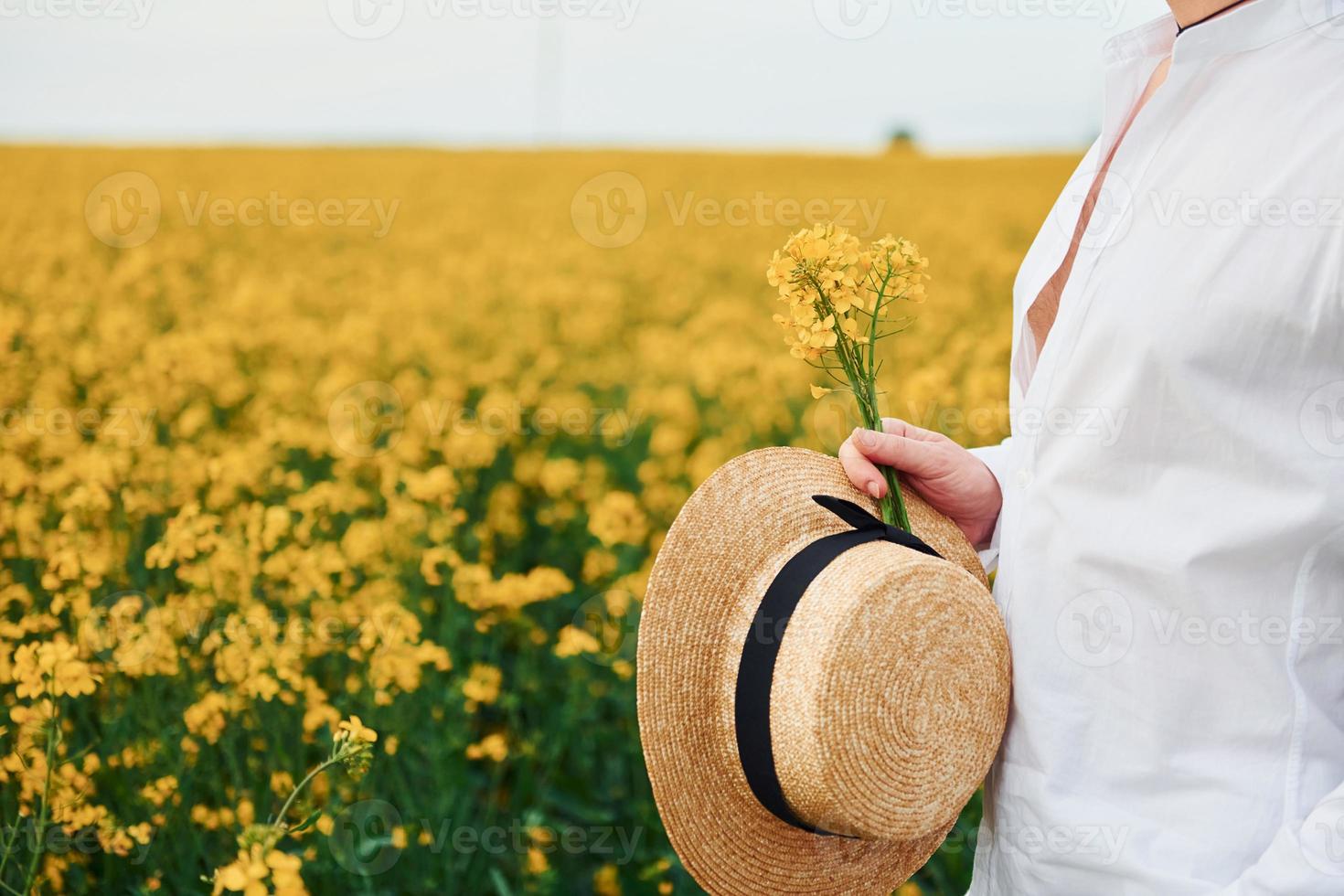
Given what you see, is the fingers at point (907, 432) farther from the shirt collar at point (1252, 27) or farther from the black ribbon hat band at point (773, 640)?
the shirt collar at point (1252, 27)

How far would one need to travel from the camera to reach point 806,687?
1.00 m

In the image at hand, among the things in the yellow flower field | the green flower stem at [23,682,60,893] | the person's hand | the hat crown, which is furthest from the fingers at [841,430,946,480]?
the green flower stem at [23,682,60,893]

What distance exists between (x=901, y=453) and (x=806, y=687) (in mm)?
293

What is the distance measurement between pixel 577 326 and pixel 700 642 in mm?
4234

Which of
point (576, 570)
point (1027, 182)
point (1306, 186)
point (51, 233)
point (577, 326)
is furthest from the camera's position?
point (1027, 182)

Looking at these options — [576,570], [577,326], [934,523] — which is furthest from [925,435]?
[577,326]

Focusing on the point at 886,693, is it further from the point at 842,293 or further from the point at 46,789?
the point at 46,789

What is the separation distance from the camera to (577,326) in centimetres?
524

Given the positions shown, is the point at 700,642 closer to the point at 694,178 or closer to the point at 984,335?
the point at 984,335

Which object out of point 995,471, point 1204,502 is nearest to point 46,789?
point 995,471

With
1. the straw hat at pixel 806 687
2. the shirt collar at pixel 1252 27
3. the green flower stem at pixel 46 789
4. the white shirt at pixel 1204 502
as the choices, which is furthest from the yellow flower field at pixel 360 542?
the shirt collar at pixel 1252 27

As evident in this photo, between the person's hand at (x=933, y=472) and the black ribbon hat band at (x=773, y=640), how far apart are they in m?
0.07

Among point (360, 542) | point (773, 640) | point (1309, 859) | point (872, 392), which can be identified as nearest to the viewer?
point (1309, 859)

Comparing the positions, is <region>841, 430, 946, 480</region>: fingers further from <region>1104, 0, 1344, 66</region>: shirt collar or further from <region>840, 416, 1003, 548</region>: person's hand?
<region>1104, 0, 1344, 66</region>: shirt collar
